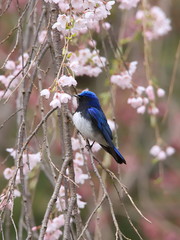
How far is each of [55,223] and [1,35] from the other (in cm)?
376

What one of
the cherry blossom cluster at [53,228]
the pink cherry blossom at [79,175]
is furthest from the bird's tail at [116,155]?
the cherry blossom cluster at [53,228]

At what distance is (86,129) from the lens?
2771 millimetres

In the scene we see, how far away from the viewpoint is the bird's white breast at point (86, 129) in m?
2.66

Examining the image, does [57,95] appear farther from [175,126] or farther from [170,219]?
[170,219]

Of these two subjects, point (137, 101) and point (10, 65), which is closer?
point (10, 65)

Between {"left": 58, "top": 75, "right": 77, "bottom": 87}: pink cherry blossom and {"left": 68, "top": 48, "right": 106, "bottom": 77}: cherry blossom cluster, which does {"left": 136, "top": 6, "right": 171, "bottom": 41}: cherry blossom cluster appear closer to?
{"left": 68, "top": 48, "right": 106, "bottom": 77}: cherry blossom cluster

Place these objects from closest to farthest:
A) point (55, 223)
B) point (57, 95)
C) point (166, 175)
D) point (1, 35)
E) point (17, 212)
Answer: point (57, 95) → point (55, 223) → point (17, 212) → point (1, 35) → point (166, 175)

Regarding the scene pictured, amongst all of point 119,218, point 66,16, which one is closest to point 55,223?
point 66,16

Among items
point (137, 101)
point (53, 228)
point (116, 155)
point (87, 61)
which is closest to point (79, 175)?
point (116, 155)

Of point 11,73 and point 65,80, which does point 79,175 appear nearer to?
point 11,73

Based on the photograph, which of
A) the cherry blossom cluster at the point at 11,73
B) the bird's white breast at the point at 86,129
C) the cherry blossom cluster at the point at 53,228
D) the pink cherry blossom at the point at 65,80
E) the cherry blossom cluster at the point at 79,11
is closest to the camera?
the pink cherry blossom at the point at 65,80

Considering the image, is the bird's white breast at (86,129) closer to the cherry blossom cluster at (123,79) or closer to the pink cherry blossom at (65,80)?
the cherry blossom cluster at (123,79)

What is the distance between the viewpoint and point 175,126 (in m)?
5.55

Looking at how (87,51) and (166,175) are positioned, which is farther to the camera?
(166,175)
